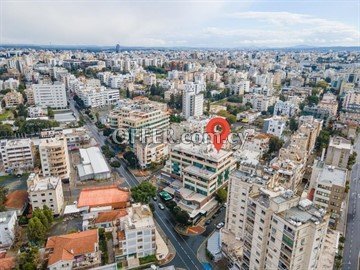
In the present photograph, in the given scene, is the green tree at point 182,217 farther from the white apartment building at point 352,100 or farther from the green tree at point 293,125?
the white apartment building at point 352,100

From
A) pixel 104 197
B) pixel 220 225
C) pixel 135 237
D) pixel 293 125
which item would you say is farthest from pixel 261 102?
pixel 135 237

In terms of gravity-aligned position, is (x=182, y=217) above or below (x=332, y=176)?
below

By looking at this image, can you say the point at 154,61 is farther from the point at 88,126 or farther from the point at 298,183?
the point at 298,183

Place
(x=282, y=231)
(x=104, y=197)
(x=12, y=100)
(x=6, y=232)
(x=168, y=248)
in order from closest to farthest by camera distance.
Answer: (x=282, y=231) < (x=6, y=232) < (x=168, y=248) < (x=104, y=197) < (x=12, y=100)

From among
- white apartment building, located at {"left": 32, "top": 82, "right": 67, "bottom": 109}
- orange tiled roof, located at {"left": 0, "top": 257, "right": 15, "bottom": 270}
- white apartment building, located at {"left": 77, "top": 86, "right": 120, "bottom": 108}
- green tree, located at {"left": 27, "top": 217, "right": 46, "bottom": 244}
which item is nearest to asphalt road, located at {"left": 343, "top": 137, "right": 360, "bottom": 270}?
green tree, located at {"left": 27, "top": 217, "right": 46, "bottom": 244}

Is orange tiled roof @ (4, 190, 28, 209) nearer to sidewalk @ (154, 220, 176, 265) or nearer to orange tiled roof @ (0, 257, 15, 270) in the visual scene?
orange tiled roof @ (0, 257, 15, 270)

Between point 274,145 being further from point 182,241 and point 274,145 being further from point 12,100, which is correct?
point 12,100

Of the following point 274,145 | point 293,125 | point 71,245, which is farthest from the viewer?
point 293,125
